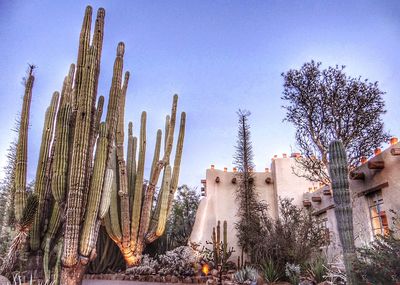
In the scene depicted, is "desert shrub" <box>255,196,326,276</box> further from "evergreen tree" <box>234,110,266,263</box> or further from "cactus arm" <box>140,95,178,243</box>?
"cactus arm" <box>140,95,178,243</box>

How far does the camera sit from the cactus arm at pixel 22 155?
6.19 m

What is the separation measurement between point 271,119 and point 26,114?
1132 centimetres

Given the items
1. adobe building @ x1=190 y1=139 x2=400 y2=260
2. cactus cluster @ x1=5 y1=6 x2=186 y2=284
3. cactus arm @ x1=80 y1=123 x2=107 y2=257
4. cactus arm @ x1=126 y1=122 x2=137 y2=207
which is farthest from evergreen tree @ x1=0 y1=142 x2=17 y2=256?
adobe building @ x1=190 y1=139 x2=400 y2=260

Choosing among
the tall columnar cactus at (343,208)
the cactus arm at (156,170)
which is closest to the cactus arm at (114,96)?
the cactus arm at (156,170)

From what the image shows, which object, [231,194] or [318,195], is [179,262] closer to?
[231,194]

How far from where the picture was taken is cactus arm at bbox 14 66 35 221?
6188mm

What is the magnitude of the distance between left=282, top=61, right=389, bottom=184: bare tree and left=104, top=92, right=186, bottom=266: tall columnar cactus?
3.51 meters

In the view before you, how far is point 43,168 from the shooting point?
22.8ft

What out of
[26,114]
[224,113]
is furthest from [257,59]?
[26,114]

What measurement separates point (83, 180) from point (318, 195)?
798 cm

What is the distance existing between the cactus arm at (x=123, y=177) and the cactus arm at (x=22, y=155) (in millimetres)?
2110

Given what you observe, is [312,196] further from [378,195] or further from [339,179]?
[339,179]

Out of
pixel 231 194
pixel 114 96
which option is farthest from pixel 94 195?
pixel 231 194

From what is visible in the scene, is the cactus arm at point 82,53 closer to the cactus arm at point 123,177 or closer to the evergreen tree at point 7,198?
the cactus arm at point 123,177
